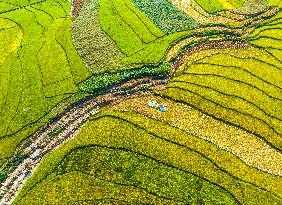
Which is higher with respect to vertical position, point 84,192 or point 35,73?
point 35,73

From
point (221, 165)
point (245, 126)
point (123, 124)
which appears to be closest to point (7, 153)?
point (123, 124)

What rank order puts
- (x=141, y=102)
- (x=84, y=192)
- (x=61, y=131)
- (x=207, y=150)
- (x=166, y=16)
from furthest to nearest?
(x=166, y=16) → (x=141, y=102) → (x=61, y=131) → (x=207, y=150) → (x=84, y=192)

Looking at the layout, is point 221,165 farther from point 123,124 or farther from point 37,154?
point 37,154

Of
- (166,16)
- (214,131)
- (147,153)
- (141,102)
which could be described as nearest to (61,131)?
(141,102)

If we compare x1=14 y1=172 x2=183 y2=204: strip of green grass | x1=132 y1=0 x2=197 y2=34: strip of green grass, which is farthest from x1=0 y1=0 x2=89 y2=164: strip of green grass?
x1=132 y1=0 x2=197 y2=34: strip of green grass

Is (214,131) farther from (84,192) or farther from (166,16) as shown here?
(166,16)

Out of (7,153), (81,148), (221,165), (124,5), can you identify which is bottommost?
(7,153)
